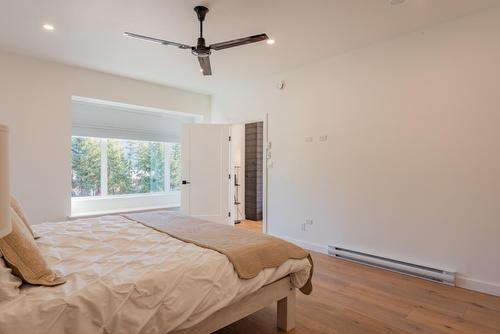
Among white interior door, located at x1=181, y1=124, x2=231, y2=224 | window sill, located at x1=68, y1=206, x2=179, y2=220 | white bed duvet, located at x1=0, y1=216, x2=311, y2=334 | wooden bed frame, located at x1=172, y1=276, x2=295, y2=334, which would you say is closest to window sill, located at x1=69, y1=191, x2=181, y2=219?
window sill, located at x1=68, y1=206, x2=179, y2=220

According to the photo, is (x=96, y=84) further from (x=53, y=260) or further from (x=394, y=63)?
(x=394, y=63)

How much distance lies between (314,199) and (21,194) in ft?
12.9

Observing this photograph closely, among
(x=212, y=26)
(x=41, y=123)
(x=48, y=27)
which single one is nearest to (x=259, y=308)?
(x=212, y=26)

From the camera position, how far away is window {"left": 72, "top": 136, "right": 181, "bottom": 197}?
489 cm

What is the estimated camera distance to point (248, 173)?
22.6 ft

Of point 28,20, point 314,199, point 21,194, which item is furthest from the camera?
point 314,199

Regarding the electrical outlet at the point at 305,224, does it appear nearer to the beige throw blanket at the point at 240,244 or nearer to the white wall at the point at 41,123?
the beige throw blanket at the point at 240,244

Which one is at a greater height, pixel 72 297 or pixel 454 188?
pixel 454 188

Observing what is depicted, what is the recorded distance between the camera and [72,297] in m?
1.31

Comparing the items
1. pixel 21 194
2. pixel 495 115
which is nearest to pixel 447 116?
pixel 495 115

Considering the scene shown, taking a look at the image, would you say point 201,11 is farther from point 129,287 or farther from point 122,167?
point 122,167

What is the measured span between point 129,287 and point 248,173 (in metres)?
5.48

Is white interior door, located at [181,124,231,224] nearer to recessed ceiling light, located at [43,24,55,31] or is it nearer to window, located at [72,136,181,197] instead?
window, located at [72,136,181,197]

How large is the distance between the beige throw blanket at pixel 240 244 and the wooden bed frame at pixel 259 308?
163mm
